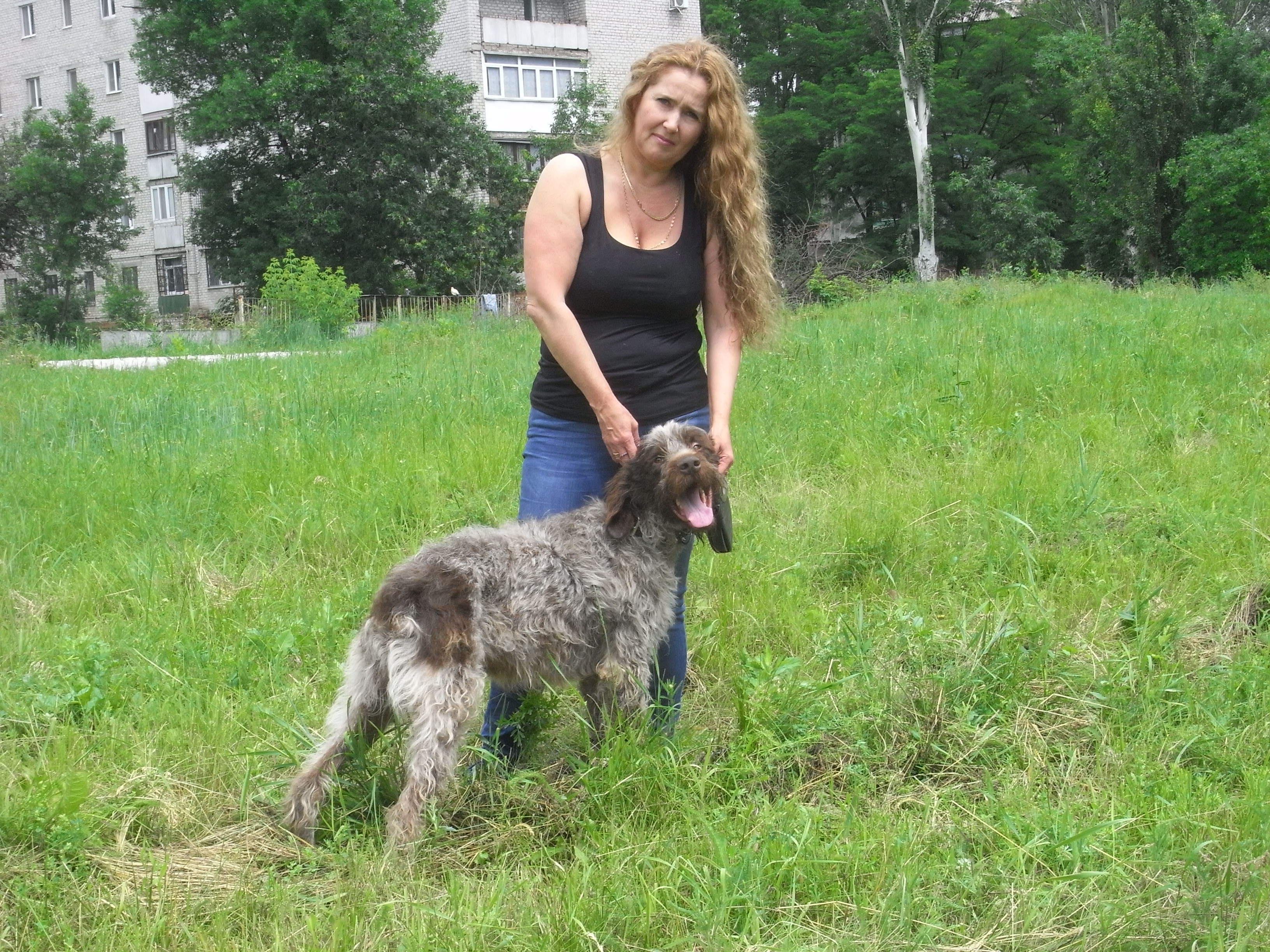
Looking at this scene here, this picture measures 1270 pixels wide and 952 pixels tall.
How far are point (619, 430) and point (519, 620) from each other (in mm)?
764

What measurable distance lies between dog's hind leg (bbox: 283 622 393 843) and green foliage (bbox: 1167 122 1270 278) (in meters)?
34.6

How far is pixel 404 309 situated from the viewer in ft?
77.0

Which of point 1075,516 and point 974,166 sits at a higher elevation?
point 974,166

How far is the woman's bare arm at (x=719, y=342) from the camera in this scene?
436cm

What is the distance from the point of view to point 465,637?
3680mm

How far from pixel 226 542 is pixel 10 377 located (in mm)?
9477

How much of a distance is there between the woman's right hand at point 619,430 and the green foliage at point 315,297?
15366 millimetres

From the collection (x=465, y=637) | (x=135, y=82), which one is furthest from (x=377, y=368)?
(x=135, y=82)

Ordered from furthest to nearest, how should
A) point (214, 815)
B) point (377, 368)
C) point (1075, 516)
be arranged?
point (377, 368) → point (1075, 516) → point (214, 815)

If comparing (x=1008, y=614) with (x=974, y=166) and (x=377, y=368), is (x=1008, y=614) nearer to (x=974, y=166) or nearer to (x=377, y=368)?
(x=377, y=368)

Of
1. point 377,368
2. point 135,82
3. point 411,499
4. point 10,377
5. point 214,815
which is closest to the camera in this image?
point 214,815

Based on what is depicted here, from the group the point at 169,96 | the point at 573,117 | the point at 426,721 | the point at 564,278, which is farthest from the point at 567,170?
the point at 169,96

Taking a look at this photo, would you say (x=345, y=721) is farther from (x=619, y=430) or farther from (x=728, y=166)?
(x=728, y=166)

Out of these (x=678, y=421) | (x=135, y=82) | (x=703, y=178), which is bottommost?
(x=678, y=421)
